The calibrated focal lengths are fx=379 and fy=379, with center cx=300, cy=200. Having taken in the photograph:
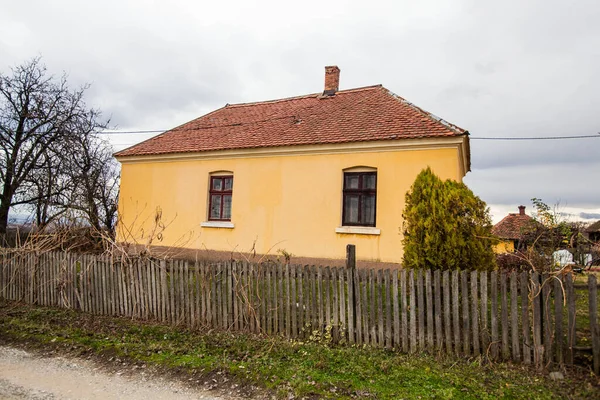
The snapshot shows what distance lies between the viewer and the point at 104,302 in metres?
7.92

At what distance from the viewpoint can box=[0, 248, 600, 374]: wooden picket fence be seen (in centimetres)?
477

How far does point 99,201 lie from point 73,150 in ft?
17.2

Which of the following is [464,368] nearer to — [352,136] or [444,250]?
[444,250]

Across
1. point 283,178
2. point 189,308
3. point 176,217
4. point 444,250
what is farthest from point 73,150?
point 444,250

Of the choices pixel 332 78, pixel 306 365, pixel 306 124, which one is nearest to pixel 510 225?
pixel 332 78

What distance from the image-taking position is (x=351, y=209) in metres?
12.0

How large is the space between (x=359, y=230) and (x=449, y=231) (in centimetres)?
557

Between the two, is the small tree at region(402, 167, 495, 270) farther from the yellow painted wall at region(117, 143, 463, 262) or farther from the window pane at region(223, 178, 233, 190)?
the window pane at region(223, 178, 233, 190)

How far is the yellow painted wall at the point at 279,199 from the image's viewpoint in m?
11.2

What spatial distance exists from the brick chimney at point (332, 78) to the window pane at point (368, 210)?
611 centimetres

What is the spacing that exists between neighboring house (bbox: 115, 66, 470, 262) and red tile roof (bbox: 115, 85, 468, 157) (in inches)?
2.3

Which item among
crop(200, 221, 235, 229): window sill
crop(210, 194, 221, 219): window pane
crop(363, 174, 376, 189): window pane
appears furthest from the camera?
crop(210, 194, 221, 219): window pane

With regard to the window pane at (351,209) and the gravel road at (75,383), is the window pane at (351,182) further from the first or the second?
the gravel road at (75,383)

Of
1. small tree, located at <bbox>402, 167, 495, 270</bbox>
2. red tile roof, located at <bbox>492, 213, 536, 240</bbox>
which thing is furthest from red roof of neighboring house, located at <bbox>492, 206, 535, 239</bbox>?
small tree, located at <bbox>402, 167, 495, 270</bbox>
